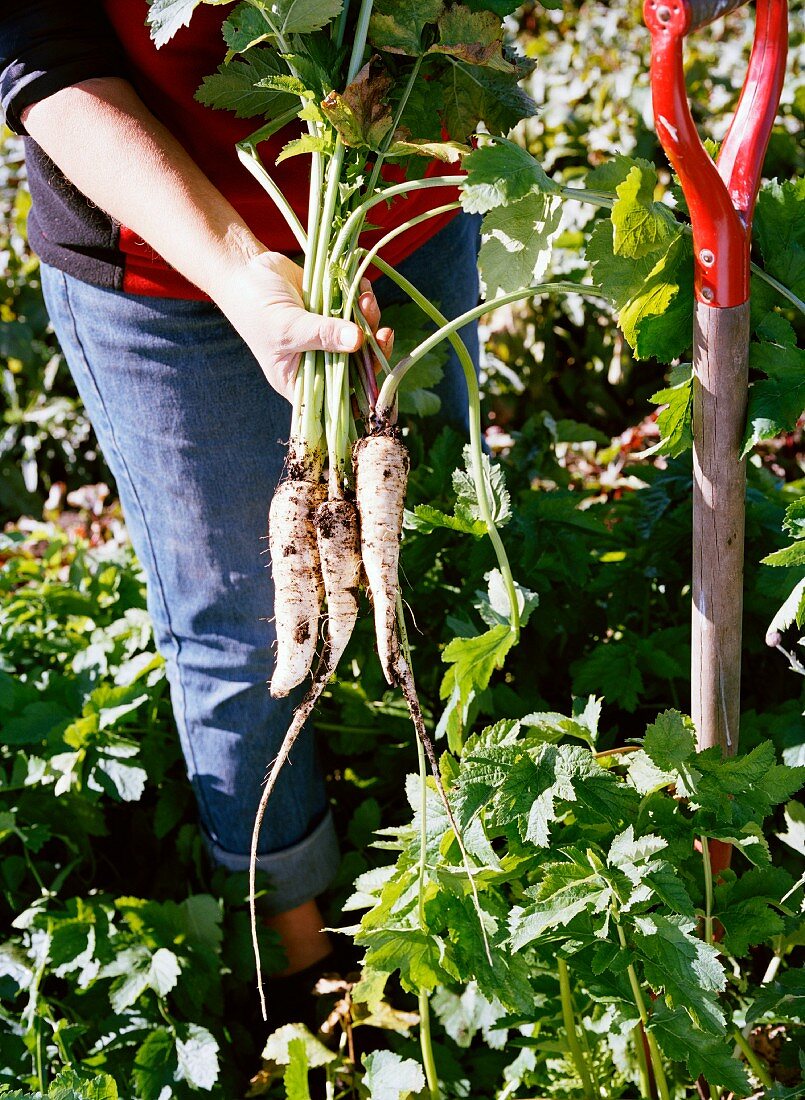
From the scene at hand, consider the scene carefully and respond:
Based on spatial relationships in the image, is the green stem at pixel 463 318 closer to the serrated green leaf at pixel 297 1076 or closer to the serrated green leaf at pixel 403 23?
the serrated green leaf at pixel 403 23

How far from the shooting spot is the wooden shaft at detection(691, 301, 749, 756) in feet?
3.61

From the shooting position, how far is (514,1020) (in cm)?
146

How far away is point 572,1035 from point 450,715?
1.50ft

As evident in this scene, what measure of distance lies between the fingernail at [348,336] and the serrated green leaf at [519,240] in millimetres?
157

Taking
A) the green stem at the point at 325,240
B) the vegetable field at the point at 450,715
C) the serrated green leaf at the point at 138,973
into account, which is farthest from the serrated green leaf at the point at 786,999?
the green stem at the point at 325,240

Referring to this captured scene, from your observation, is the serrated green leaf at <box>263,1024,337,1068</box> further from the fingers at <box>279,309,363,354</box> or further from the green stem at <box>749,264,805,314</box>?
the green stem at <box>749,264,805,314</box>

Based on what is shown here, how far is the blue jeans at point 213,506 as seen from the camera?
1.47 meters

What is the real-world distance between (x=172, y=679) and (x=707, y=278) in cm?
110

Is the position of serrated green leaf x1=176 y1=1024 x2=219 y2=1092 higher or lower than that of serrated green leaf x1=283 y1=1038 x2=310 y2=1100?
lower

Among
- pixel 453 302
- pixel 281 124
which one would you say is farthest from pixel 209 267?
pixel 453 302

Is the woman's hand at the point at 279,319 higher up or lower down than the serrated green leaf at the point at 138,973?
higher up

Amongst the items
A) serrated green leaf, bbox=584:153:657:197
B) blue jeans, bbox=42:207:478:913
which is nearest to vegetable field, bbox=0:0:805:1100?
serrated green leaf, bbox=584:153:657:197

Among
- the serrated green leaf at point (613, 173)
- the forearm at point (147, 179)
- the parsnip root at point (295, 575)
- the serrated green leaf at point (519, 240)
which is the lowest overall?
the parsnip root at point (295, 575)

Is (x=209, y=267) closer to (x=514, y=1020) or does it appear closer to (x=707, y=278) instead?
(x=707, y=278)
